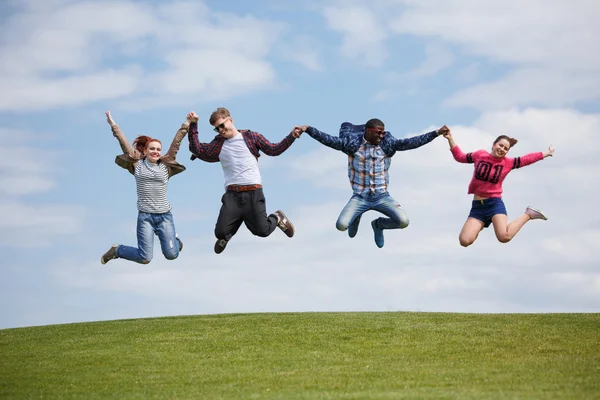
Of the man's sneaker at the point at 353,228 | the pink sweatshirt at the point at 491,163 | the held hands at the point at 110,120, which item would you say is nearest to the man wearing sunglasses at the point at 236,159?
the held hands at the point at 110,120

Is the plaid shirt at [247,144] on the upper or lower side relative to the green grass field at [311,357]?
upper

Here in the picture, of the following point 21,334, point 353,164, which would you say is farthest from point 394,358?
point 21,334

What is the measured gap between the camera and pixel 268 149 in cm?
1452

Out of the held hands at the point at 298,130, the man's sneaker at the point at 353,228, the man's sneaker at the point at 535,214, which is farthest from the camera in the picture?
the man's sneaker at the point at 535,214

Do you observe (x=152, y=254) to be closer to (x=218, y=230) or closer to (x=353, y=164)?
(x=218, y=230)

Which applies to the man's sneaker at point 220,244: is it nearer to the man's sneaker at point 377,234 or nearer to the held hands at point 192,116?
the held hands at point 192,116

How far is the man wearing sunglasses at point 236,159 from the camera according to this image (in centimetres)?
1453

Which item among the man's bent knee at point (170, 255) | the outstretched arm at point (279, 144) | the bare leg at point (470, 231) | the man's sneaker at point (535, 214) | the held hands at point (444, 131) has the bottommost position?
the man's bent knee at point (170, 255)

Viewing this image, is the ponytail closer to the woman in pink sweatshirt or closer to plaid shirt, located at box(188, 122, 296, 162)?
the woman in pink sweatshirt

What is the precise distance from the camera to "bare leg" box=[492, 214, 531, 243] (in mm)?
15180

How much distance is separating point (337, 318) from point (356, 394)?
24.1 feet

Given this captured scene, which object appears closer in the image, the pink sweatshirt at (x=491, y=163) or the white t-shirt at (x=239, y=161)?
the white t-shirt at (x=239, y=161)

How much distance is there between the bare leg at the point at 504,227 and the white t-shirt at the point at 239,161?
13.8 ft

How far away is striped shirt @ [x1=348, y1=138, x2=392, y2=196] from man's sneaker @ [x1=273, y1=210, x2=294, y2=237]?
4.41 feet
